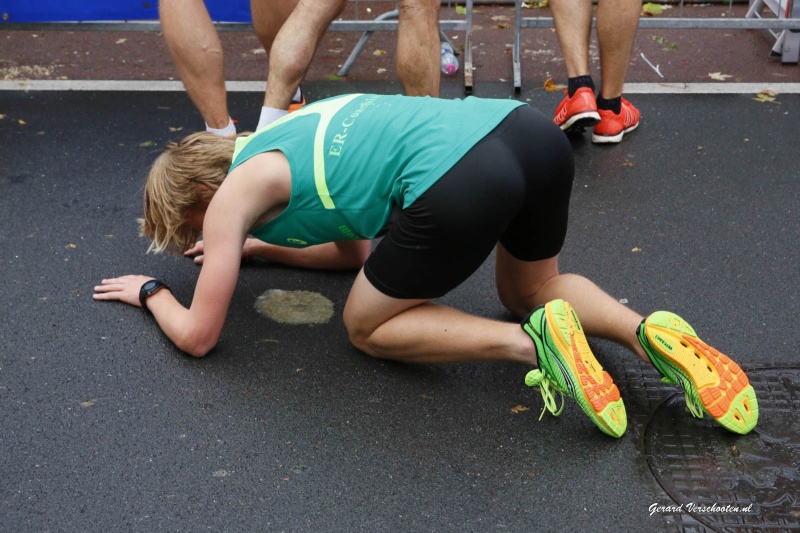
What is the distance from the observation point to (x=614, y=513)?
2439mm

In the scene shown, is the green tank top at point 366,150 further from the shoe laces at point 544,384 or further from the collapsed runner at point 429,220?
the shoe laces at point 544,384

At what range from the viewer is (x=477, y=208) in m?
2.56

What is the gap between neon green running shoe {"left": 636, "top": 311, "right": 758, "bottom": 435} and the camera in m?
2.63

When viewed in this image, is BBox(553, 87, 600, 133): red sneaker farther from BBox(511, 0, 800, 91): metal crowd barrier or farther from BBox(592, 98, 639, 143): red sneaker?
BBox(511, 0, 800, 91): metal crowd barrier

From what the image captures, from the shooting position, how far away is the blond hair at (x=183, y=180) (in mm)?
2895

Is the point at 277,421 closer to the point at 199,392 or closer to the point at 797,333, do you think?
the point at 199,392

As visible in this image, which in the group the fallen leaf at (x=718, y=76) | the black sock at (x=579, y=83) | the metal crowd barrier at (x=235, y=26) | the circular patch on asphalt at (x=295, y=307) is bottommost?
Answer: the fallen leaf at (x=718, y=76)

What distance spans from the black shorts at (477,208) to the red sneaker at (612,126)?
1961 millimetres

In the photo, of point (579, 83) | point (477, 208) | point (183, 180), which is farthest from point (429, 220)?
point (579, 83)

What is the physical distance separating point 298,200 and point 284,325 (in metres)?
0.73

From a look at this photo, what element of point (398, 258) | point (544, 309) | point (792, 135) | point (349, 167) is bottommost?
point (792, 135)

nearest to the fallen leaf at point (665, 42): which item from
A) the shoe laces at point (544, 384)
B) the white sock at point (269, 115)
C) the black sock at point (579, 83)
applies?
the black sock at point (579, 83)

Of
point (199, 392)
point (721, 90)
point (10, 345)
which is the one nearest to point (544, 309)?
point (199, 392)

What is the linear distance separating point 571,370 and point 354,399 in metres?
0.72
